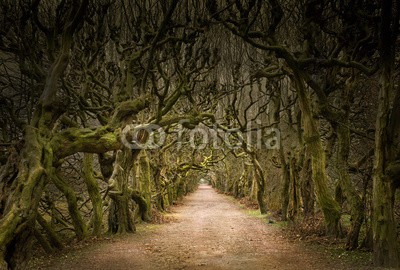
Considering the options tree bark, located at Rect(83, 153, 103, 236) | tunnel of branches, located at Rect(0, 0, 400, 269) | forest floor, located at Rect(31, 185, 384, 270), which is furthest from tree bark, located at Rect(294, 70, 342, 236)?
tree bark, located at Rect(83, 153, 103, 236)

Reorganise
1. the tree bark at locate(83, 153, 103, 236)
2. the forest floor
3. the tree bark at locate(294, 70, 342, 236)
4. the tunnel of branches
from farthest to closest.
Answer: the tree bark at locate(83, 153, 103, 236) → the tree bark at locate(294, 70, 342, 236) → the forest floor → the tunnel of branches

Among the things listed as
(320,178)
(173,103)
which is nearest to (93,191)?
(173,103)

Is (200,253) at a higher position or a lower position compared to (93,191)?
lower

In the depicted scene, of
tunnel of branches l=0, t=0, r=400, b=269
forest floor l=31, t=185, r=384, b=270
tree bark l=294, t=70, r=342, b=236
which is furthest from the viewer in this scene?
tree bark l=294, t=70, r=342, b=236

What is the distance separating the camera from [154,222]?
18.6m

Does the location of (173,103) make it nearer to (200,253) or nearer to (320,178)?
(200,253)

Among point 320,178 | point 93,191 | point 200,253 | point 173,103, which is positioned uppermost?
point 173,103

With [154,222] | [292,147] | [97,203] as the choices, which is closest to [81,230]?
[97,203]

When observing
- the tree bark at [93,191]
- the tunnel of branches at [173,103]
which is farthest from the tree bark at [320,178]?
the tree bark at [93,191]

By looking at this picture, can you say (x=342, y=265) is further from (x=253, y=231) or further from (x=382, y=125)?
(x=253, y=231)

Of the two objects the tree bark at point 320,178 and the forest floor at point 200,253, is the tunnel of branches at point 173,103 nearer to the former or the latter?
the tree bark at point 320,178

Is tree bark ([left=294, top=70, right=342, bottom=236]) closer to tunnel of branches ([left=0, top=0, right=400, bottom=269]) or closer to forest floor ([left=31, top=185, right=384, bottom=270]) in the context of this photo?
tunnel of branches ([left=0, top=0, right=400, bottom=269])

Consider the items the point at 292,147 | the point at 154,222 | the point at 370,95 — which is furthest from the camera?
the point at 154,222

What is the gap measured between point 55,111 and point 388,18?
684 cm
